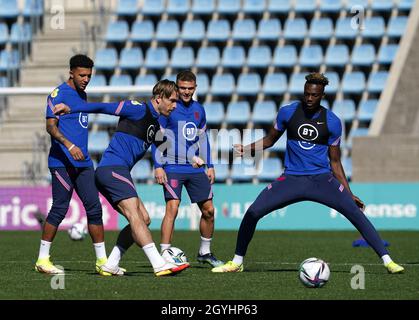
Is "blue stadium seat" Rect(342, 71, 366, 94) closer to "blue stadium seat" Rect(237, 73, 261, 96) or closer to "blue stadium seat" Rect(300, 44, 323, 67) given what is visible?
"blue stadium seat" Rect(300, 44, 323, 67)

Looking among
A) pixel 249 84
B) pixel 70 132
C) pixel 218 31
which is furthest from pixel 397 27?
pixel 70 132

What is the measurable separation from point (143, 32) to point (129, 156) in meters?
21.4

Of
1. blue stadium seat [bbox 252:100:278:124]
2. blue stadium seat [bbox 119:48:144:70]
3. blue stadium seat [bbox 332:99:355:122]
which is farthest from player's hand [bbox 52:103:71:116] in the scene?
blue stadium seat [bbox 119:48:144:70]

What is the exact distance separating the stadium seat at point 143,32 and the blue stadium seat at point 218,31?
5.76ft

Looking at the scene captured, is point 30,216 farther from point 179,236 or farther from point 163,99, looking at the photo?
point 163,99

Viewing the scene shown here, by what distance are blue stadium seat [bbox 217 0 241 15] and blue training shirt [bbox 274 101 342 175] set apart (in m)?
20.7

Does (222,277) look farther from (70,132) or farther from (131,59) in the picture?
(131,59)

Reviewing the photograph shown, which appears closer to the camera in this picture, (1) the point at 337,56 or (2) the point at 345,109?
(2) the point at 345,109

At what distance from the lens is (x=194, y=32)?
31.0m

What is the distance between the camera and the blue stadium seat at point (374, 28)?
29.9 metres

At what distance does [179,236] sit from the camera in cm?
2036

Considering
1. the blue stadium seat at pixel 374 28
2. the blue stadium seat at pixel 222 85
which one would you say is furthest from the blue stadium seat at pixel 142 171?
the blue stadium seat at pixel 374 28

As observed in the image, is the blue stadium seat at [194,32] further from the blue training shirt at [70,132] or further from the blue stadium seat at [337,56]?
the blue training shirt at [70,132]
